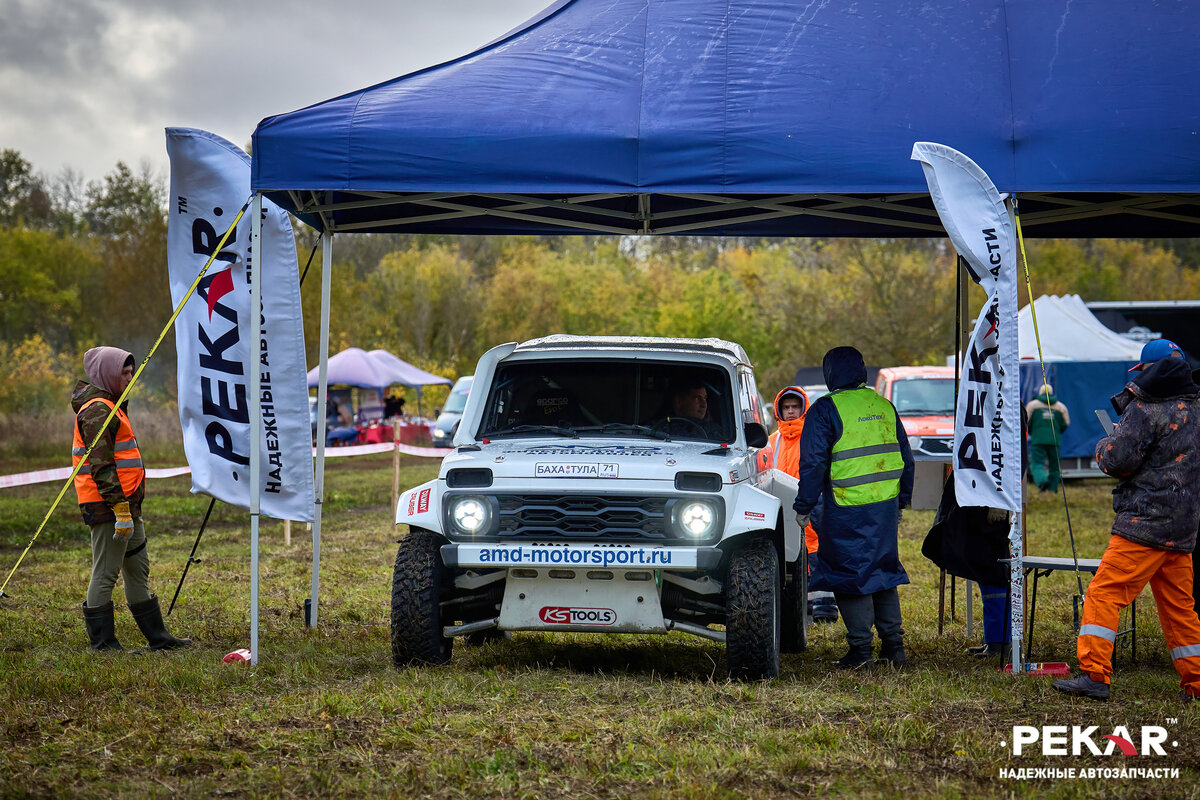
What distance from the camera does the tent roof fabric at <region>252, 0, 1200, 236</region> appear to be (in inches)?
258

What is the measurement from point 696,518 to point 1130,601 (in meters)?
2.33

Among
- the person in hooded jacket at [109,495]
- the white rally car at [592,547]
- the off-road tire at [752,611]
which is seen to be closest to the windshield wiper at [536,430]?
the white rally car at [592,547]

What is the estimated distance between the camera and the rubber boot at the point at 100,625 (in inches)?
291

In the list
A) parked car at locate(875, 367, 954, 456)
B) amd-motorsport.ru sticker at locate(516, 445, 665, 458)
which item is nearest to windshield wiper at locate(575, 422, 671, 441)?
amd-motorsport.ru sticker at locate(516, 445, 665, 458)

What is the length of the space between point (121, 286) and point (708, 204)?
3447 cm

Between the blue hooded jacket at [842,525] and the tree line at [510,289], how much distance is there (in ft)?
90.9

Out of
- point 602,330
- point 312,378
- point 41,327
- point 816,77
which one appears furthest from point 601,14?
point 602,330

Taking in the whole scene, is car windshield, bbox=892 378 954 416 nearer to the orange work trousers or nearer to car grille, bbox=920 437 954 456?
car grille, bbox=920 437 954 456

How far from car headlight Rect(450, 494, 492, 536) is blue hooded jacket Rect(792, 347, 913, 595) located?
1.83m

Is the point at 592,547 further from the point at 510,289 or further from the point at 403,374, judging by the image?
the point at 510,289

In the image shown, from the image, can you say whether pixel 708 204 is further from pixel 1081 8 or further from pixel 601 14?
pixel 1081 8

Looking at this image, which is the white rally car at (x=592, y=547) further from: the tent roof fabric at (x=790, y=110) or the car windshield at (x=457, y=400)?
the car windshield at (x=457, y=400)

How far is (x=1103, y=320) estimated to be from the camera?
78.2 feet

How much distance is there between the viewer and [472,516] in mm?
6258
